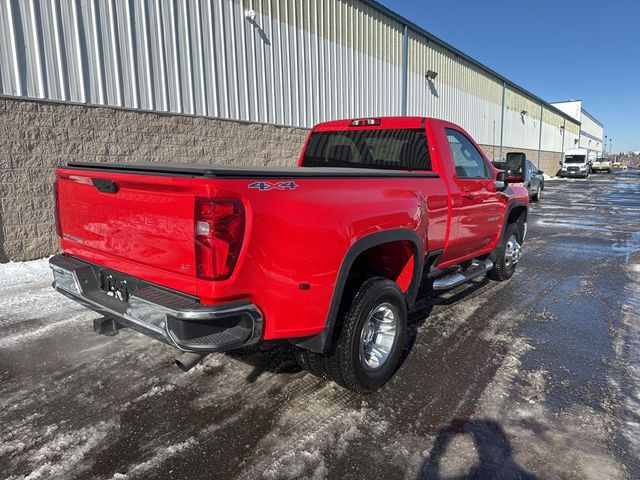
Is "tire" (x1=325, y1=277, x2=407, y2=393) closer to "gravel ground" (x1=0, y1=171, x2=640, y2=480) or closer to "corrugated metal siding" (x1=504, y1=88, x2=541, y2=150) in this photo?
"gravel ground" (x1=0, y1=171, x2=640, y2=480)

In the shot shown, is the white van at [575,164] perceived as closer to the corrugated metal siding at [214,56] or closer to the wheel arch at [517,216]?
the corrugated metal siding at [214,56]

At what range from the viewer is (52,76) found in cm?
693

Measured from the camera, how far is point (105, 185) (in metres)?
2.70

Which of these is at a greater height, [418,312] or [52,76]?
[52,76]

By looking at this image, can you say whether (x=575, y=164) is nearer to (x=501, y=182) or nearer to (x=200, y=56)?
(x=200, y=56)

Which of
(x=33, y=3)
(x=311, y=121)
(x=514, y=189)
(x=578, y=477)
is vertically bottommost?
(x=578, y=477)

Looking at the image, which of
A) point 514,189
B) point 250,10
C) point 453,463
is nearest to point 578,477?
point 453,463

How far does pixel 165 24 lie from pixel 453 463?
8833mm

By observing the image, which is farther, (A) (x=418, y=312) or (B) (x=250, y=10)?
(B) (x=250, y=10)

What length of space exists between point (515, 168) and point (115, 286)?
15.0 feet

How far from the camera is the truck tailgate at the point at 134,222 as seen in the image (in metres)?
2.29

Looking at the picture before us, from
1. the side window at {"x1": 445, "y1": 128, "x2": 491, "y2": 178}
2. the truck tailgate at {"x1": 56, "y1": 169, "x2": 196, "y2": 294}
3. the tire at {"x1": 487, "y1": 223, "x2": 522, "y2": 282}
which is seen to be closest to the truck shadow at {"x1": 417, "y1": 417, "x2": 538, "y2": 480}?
the truck tailgate at {"x1": 56, "y1": 169, "x2": 196, "y2": 294}

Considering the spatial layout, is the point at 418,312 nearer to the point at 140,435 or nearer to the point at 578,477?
the point at 578,477

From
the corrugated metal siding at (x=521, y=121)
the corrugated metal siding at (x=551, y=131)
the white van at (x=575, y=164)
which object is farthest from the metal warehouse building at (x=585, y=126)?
the corrugated metal siding at (x=521, y=121)
